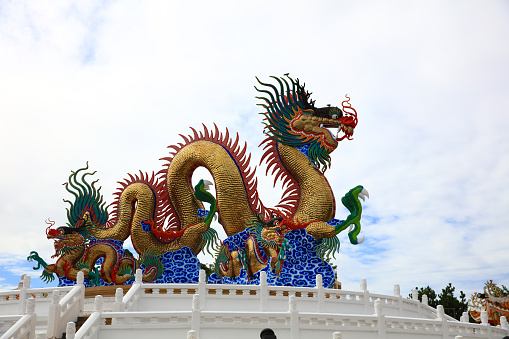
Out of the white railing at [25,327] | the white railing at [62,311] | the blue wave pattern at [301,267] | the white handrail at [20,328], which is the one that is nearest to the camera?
the white handrail at [20,328]

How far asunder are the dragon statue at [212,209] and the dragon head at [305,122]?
33mm

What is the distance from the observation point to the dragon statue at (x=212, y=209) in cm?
1605

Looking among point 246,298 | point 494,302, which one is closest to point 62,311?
point 246,298

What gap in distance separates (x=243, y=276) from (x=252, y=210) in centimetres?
223

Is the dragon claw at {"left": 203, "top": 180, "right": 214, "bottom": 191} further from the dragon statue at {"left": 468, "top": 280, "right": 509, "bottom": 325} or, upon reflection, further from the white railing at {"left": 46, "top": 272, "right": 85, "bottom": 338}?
the dragon statue at {"left": 468, "top": 280, "right": 509, "bottom": 325}

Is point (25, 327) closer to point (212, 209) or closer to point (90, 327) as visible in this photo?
point (90, 327)

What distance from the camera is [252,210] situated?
16.8 m

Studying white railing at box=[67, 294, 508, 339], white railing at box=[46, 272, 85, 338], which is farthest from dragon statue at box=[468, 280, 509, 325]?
white railing at box=[46, 272, 85, 338]

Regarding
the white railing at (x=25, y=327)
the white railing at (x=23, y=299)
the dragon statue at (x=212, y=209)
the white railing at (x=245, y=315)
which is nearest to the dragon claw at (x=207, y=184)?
the dragon statue at (x=212, y=209)

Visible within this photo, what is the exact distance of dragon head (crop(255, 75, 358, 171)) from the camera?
658 inches

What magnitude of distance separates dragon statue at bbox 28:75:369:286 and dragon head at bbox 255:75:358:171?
1.3 inches

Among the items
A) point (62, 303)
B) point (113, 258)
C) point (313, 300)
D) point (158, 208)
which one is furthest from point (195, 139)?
point (62, 303)

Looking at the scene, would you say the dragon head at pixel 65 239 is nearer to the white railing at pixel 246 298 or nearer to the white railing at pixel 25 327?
the white railing at pixel 246 298

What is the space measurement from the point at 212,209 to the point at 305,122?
420 cm
